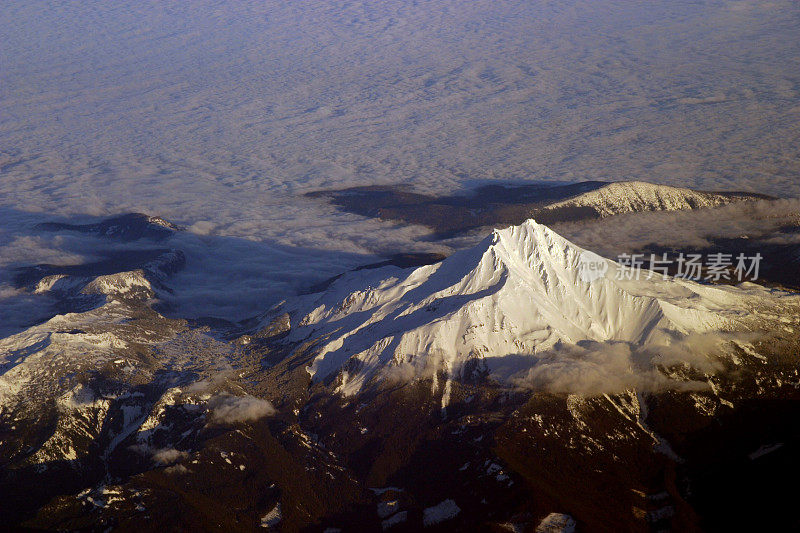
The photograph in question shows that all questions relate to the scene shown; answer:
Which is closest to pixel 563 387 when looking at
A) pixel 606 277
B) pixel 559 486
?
pixel 559 486

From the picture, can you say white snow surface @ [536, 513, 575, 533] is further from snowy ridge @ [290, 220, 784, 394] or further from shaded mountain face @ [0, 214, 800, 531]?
snowy ridge @ [290, 220, 784, 394]

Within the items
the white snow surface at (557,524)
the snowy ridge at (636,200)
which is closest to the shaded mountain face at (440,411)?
the white snow surface at (557,524)

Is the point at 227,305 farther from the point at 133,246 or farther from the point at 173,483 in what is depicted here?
the point at 173,483

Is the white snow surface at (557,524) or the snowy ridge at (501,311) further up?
the snowy ridge at (501,311)

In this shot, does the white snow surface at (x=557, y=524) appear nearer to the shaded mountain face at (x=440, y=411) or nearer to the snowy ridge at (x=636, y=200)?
the shaded mountain face at (x=440, y=411)

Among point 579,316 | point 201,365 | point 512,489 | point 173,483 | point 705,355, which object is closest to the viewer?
point 512,489

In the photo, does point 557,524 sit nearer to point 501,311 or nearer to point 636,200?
point 501,311

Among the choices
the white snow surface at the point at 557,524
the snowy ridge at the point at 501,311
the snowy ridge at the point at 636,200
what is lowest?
the snowy ridge at the point at 636,200
